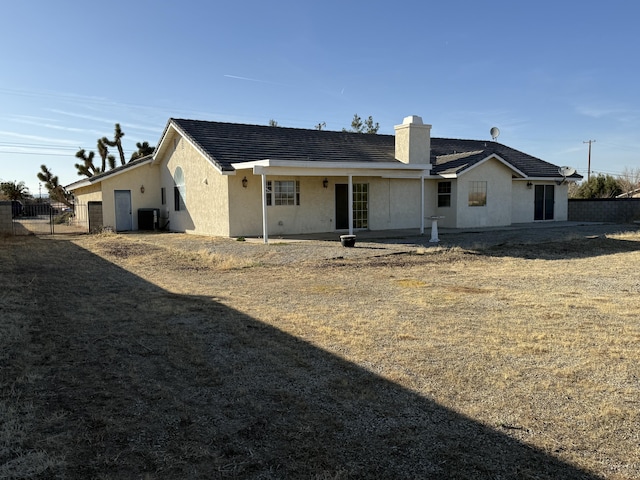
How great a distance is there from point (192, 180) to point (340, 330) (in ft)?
51.8

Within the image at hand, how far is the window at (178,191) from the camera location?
71.0 feet

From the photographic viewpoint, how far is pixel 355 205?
67.8 ft

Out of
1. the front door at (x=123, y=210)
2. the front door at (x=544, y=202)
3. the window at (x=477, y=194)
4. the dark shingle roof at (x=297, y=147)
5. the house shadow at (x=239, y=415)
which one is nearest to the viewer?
the house shadow at (x=239, y=415)

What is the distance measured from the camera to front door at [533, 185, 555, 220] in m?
25.6

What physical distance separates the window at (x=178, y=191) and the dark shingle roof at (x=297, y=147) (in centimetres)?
228

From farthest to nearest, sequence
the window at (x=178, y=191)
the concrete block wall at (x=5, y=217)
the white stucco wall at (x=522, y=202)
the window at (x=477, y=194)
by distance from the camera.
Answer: the white stucco wall at (x=522, y=202)
the window at (x=477, y=194)
the window at (x=178, y=191)
the concrete block wall at (x=5, y=217)

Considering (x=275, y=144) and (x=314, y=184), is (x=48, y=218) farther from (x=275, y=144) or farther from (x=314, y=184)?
(x=314, y=184)

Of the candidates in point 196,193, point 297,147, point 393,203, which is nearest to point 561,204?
point 393,203

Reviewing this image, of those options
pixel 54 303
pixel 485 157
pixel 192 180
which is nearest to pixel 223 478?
pixel 54 303

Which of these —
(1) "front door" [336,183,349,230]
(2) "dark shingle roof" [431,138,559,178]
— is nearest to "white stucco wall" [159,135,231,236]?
(1) "front door" [336,183,349,230]

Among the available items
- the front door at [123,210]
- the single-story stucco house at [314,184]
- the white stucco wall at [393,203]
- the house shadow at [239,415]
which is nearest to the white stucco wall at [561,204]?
the single-story stucco house at [314,184]

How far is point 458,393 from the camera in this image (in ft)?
13.7

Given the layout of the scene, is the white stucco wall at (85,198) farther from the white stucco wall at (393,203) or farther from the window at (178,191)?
the white stucco wall at (393,203)

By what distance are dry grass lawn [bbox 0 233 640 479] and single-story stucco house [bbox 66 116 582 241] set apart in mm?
9165
